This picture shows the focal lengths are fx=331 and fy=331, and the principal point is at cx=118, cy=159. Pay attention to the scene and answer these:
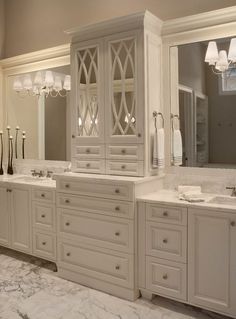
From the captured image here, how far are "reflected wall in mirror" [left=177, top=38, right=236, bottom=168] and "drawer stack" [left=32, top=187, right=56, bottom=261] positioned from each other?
4.50 ft

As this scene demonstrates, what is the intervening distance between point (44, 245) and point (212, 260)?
172 centimetres

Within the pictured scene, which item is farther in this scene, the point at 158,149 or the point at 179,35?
the point at 179,35

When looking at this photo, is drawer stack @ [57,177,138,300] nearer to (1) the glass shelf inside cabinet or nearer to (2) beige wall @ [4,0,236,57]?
(1) the glass shelf inside cabinet

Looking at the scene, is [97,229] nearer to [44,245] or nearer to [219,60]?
[44,245]

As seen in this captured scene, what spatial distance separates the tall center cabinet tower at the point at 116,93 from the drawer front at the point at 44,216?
0.49 m

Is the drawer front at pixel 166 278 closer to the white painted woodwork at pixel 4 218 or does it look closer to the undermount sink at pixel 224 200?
the undermount sink at pixel 224 200

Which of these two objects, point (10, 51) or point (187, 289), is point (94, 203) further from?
point (10, 51)

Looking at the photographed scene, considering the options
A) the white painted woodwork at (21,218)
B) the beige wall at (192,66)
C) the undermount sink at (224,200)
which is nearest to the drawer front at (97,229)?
the white painted woodwork at (21,218)

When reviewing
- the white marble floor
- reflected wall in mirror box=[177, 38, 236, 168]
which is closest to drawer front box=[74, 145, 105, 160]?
reflected wall in mirror box=[177, 38, 236, 168]

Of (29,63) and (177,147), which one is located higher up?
(29,63)

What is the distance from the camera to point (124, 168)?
2.91 meters

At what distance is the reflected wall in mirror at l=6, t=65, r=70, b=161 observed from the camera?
3770 mm

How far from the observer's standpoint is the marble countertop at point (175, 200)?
2335 millimetres

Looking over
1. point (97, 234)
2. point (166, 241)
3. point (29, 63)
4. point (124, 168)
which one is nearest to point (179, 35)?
point (124, 168)
